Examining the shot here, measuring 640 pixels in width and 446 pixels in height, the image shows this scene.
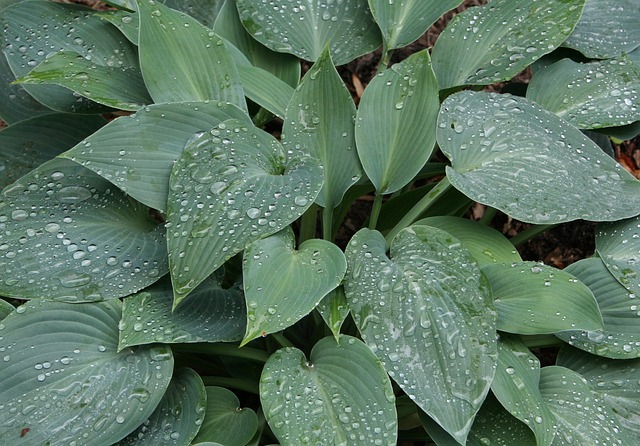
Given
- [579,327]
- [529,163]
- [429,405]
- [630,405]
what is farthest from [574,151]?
[429,405]

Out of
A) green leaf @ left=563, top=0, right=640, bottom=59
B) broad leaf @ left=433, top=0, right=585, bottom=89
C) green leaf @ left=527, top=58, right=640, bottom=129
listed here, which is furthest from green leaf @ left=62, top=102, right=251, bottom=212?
green leaf @ left=563, top=0, right=640, bottom=59

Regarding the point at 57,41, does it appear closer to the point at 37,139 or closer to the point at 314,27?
the point at 37,139

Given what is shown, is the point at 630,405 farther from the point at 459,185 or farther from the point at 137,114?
the point at 137,114

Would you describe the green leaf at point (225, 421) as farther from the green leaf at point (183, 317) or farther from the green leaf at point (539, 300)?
the green leaf at point (539, 300)

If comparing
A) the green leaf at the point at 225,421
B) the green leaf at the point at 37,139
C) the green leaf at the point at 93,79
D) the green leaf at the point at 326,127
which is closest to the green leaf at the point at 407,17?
the green leaf at the point at 326,127

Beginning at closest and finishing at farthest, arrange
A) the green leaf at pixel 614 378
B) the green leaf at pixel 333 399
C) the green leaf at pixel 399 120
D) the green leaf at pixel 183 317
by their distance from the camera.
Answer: the green leaf at pixel 333 399 → the green leaf at pixel 183 317 → the green leaf at pixel 614 378 → the green leaf at pixel 399 120

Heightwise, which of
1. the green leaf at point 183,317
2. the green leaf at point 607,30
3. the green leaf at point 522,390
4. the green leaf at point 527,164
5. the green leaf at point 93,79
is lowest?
the green leaf at point 522,390
